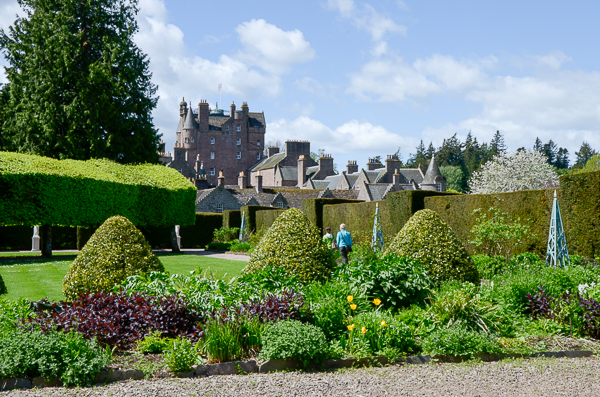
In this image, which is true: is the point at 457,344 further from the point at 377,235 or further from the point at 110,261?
the point at 377,235

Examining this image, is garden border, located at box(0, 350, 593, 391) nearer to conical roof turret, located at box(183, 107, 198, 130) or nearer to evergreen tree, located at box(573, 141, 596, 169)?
conical roof turret, located at box(183, 107, 198, 130)

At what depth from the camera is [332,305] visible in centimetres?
641

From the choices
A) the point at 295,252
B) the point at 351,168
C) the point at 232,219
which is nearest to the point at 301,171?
the point at 351,168

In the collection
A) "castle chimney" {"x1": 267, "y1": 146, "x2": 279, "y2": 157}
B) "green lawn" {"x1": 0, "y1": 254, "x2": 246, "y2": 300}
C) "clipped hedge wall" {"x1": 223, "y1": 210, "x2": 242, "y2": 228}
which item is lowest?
"green lawn" {"x1": 0, "y1": 254, "x2": 246, "y2": 300}

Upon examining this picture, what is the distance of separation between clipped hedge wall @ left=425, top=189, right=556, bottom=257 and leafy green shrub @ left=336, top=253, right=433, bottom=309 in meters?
7.30

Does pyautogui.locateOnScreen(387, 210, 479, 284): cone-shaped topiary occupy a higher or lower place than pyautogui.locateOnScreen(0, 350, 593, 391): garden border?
higher

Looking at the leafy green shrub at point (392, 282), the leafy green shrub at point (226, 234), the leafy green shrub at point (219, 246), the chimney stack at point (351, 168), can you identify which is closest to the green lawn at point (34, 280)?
the leafy green shrub at point (392, 282)

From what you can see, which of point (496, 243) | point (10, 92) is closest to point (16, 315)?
point (496, 243)

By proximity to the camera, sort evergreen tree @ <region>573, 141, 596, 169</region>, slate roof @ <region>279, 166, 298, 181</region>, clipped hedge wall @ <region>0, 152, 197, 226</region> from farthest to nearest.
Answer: evergreen tree @ <region>573, 141, 596, 169</region> → slate roof @ <region>279, 166, 298, 181</region> → clipped hedge wall @ <region>0, 152, 197, 226</region>

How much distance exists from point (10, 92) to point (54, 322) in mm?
30961

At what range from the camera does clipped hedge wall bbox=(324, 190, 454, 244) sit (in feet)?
60.0

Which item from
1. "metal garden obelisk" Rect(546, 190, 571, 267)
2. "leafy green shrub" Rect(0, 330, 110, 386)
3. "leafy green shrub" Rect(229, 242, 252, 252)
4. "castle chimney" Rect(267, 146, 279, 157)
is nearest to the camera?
"leafy green shrub" Rect(0, 330, 110, 386)

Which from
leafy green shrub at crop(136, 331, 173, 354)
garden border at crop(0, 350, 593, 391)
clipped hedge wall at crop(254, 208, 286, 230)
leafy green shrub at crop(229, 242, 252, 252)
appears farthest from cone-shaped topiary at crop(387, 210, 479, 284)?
clipped hedge wall at crop(254, 208, 286, 230)

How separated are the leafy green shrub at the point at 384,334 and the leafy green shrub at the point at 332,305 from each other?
0.24 meters
